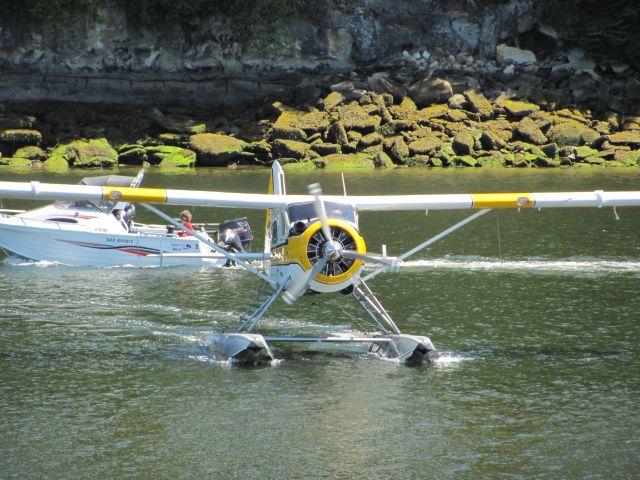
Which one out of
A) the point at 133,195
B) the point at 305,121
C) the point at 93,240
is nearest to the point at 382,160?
the point at 305,121

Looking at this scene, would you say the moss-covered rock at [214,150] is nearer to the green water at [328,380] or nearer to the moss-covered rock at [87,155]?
the moss-covered rock at [87,155]

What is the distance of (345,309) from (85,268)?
8039 mm

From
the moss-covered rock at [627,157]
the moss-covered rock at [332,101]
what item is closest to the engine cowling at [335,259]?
the moss-covered rock at [627,157]

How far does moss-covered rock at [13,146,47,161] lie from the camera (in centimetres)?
5250

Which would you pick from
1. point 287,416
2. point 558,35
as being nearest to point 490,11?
point 558,35

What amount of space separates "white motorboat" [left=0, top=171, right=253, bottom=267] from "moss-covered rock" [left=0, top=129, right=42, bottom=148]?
29.6 m

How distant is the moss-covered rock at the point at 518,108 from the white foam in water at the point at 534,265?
31798mm

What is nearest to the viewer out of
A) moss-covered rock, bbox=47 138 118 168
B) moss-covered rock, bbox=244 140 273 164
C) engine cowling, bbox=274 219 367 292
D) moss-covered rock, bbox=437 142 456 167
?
engine cowling, bbox=274 219 367 292

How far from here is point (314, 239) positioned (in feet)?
50.9

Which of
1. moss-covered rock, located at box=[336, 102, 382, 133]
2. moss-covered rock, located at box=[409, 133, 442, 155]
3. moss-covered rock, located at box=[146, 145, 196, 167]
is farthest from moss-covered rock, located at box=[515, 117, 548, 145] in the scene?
moss-covered rock, located at box=[146, 145, 196, 167]

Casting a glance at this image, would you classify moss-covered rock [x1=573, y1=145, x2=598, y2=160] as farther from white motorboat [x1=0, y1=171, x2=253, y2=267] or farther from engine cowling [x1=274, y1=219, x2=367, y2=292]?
engine cowling [x1=274, y1=219, x2=367, y2=292]

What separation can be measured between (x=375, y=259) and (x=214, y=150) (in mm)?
38328

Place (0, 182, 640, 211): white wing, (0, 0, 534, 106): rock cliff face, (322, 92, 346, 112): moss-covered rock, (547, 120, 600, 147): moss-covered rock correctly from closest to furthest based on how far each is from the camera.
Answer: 1. (0, 182, 640, 211): white wing
2. (547, 120, 600, 147): moss-covered rock
3. (322, 92, 346, 112): moss-covered rock
4. (0, 0, 534, 106): rock cliff face

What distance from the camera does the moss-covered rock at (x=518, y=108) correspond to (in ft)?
187
